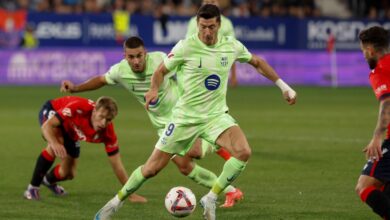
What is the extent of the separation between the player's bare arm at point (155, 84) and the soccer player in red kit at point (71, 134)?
1145 millimetres

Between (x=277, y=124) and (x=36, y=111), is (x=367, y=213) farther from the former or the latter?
(x=36, y=111)

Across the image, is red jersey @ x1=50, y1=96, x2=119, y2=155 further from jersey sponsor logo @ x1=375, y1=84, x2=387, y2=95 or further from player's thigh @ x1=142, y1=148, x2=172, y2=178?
jersey sponsor logo @ x1=375, y1=84, x2=387, y2=95

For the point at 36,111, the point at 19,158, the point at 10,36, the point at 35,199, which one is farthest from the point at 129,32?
the point at 35,199

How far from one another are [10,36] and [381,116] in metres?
26.6

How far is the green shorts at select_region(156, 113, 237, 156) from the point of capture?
941 cm

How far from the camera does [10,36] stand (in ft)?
108

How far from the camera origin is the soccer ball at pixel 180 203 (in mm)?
9203

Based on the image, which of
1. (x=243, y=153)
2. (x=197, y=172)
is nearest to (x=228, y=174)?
(x=243, y=153)

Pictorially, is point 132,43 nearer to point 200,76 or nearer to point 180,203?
point 200,76

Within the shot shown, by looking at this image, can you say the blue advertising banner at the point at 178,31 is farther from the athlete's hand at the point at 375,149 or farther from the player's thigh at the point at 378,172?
the athlete's hand at the point at 375,149

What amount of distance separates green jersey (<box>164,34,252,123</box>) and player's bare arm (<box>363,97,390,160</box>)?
7.19 feet

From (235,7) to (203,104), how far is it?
27611mm

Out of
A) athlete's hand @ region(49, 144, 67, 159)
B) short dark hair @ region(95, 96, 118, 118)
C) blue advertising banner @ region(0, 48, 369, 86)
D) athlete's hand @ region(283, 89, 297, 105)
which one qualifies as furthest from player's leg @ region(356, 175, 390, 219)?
blue advertising banner @ region(0, 48, 369, 86)

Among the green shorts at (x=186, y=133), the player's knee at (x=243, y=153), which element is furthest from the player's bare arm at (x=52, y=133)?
the player's knee at (x=243, y=153)
